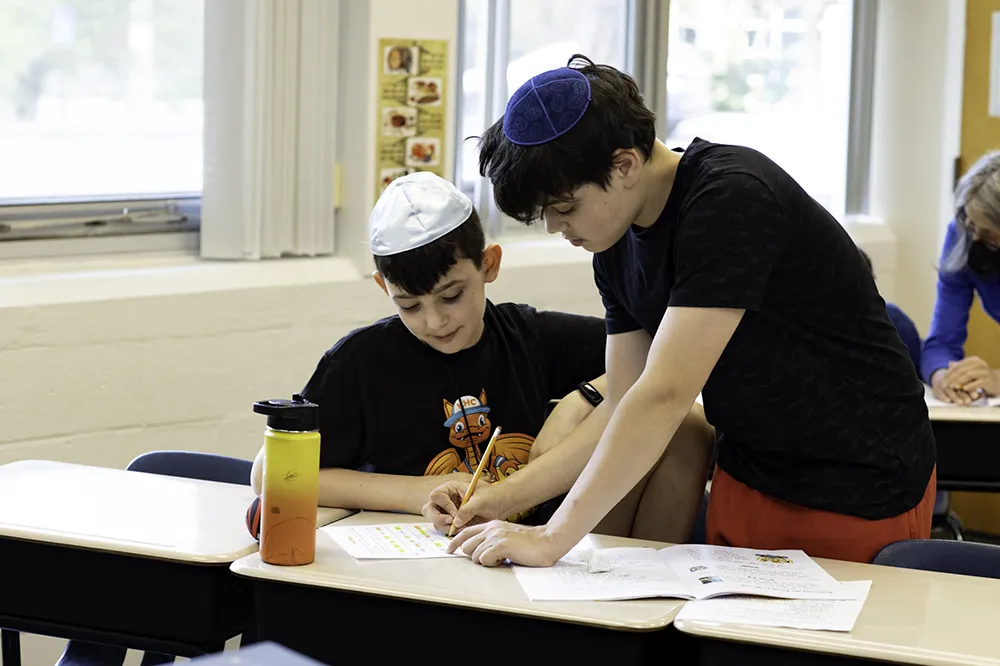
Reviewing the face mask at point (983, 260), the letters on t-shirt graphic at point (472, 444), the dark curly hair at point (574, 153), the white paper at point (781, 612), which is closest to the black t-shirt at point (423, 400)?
the letters on t-shirt graphic at point (472, 444)

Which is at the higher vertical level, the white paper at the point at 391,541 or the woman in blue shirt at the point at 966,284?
the woman in blue shirt at the point at 966,284

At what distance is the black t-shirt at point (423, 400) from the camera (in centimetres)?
201

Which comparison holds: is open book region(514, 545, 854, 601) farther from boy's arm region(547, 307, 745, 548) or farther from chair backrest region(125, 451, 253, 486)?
chair backrest region(125, 451, 253, 486)

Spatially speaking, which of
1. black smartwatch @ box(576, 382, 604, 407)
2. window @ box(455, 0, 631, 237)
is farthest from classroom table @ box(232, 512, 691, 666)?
window @ box(455, 0, 631, 237)

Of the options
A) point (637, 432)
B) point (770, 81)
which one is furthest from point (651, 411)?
point (770, 81)

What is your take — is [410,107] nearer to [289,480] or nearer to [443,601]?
[289,480]

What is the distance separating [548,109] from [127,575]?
0.88 metres

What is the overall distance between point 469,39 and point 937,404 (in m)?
1.70

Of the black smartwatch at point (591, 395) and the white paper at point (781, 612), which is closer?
the white paper at point (781, 612)

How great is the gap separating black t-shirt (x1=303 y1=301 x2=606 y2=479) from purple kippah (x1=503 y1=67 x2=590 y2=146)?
1.84 feet

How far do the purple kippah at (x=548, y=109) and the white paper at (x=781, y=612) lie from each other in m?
0.63

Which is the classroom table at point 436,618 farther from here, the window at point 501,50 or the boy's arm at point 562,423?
the window at point 501,50

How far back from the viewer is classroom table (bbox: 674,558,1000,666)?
1403 millimetres

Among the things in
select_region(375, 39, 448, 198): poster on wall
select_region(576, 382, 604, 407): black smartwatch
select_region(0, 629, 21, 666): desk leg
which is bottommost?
select_region(0, 629, 21, 666): desk leg
